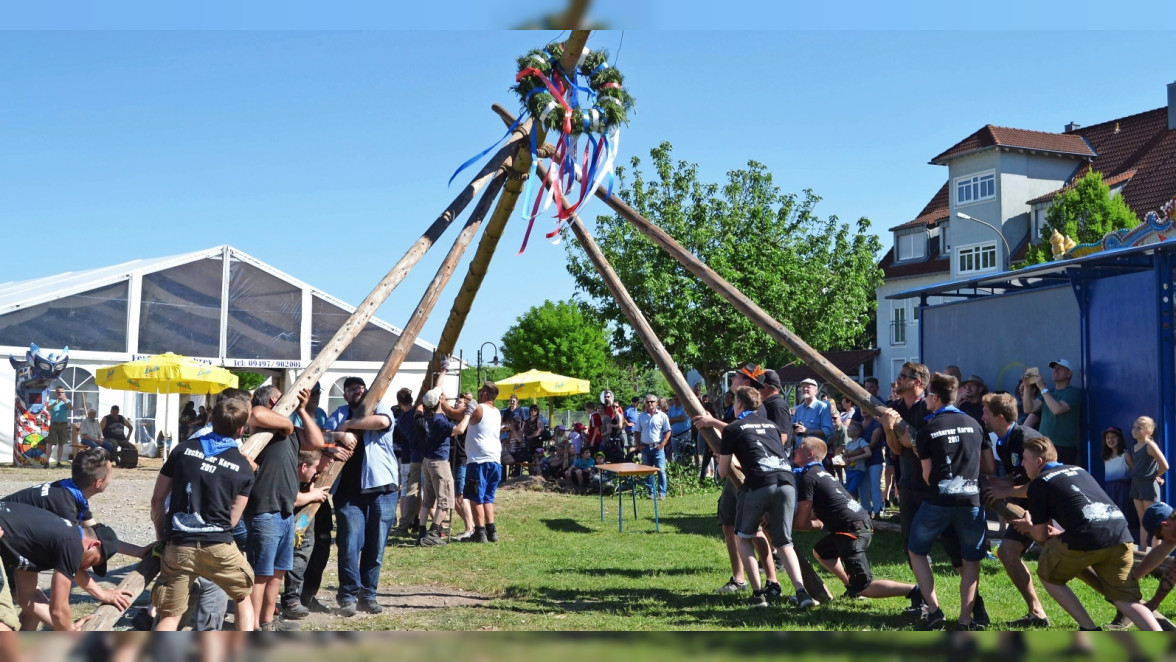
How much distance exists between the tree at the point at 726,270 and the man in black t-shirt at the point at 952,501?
790 inches

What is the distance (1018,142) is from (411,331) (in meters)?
33.5

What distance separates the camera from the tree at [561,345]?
54406mm

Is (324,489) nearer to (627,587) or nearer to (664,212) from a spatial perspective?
(627,587)

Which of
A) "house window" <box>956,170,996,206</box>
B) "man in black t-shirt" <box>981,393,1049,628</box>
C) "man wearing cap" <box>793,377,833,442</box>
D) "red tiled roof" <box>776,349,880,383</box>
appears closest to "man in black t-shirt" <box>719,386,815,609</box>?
"man in black t-shirt" <box>981,393,1049,628</box>

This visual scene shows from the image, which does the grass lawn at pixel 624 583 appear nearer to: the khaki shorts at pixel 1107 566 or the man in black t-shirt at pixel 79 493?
the khaki shorts at pixel 1107 566

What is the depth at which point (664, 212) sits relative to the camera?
28.4m

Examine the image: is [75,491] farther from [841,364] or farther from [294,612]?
[841,364]

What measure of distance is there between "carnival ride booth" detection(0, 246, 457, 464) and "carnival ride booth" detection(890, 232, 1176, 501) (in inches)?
527

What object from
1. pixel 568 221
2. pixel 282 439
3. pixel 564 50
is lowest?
pixel 282 439

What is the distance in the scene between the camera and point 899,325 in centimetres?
4153

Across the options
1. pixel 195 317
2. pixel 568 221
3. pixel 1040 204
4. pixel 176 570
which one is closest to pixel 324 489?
pixel 176 570

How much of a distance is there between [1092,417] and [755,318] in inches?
177

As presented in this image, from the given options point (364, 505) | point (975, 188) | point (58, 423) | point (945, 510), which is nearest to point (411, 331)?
point (364, 505)

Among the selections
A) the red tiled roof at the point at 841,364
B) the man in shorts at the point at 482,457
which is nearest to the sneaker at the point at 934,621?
the man in shorts at the point at 482,457
